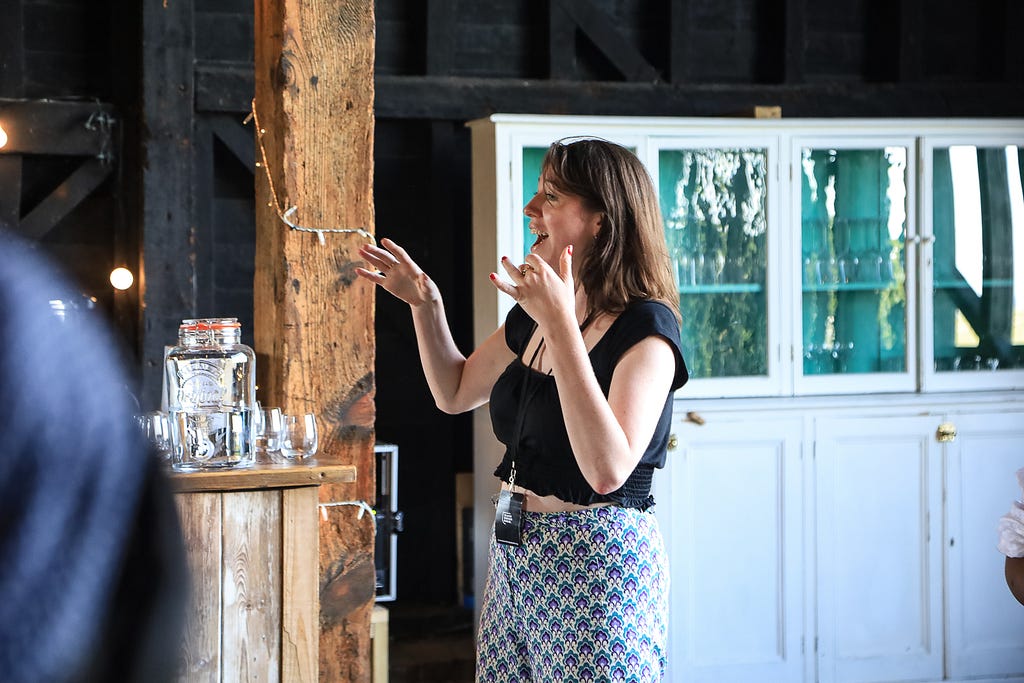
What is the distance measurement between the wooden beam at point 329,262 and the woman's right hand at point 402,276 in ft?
0.83

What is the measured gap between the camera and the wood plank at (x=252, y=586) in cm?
213

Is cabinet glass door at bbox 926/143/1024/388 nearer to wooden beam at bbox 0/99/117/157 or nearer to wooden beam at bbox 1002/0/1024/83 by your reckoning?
wooden beam at bbox 1002/0/1024/83

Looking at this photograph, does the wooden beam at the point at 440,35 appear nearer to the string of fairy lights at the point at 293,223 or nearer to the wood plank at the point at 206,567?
the string of fairy lights at the point at 293,223

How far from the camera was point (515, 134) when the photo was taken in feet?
12.9

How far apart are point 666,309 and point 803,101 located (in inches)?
120

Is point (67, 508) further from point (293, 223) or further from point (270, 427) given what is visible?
point (293, 223)

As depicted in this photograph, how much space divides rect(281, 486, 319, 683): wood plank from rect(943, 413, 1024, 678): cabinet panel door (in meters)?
2.63

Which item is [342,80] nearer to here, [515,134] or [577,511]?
[577,511]

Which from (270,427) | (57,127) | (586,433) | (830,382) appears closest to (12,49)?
(57,127)

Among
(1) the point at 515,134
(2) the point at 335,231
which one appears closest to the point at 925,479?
(1) the point at 515,134

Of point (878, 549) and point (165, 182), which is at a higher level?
point (165, 182)

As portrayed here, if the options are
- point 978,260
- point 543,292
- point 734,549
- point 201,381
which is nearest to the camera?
point 543,292

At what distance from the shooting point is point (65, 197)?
13.2ft

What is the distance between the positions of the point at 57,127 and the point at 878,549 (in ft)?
10.0
